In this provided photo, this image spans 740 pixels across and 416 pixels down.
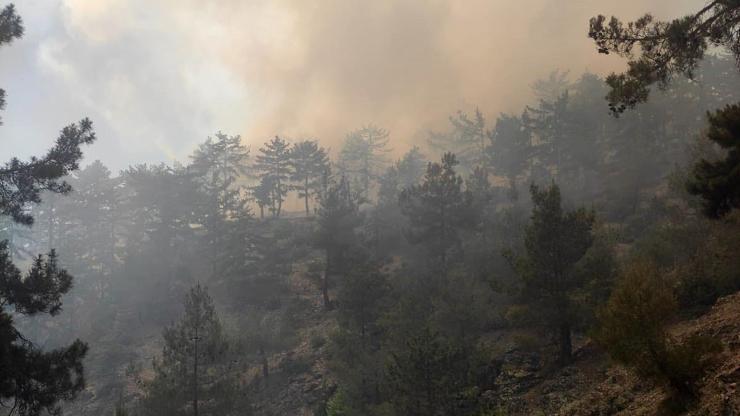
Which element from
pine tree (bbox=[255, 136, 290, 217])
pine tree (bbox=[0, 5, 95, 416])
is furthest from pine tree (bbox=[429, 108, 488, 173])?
pine tree (bbox=[0, 5, 95, 416])

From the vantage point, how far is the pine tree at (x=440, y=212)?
111 feet

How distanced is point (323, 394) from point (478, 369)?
10.3 meters

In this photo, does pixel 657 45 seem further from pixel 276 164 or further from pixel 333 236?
pixel 276 164

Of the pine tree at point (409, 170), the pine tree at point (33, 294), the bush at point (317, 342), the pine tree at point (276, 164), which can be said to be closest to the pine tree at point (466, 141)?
the pine tree at point (409, 170)

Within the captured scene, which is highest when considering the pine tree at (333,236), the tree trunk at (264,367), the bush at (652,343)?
the pine tree at (333,236)

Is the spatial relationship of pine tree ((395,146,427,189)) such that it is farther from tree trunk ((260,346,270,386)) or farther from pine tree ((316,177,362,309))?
tree trunk ((260,346,270,386))

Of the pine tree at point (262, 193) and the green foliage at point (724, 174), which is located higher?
the pine tree at point (262, 193)

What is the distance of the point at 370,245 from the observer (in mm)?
41531

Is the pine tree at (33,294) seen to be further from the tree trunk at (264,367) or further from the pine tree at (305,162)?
the pine tree at (305,162)

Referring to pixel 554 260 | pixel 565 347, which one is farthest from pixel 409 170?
pixel 565 347

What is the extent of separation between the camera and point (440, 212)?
34562 mm

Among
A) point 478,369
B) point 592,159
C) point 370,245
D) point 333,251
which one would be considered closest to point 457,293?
point 478,369

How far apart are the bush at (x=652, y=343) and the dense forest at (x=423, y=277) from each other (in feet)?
0.12

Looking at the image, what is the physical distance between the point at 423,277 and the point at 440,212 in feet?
23.0
